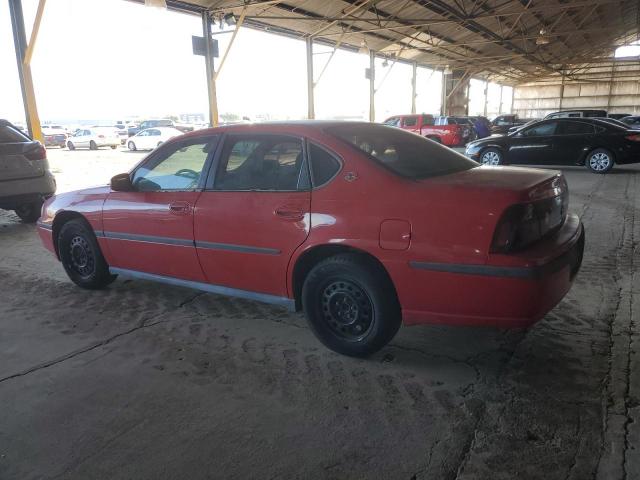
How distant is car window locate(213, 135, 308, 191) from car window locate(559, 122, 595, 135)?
1060cm

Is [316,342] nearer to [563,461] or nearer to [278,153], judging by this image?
[278,153]

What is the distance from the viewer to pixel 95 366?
10.2ft

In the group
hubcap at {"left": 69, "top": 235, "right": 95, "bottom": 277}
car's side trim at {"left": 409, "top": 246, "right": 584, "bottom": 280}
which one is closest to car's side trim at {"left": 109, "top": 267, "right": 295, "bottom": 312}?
hubcap at {"left": 69, "top": 235, "right": 95, "bottom": 277}

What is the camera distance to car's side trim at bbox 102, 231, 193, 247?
12.0ft

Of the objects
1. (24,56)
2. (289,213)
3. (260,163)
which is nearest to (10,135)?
(260,163)

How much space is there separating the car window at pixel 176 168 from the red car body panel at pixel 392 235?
3.9 inches

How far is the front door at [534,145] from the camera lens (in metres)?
11.8

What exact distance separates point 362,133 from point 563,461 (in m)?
2.32

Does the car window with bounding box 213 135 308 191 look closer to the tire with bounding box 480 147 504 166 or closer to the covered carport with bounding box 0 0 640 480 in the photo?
the covered carport with bounding box 0 0 640 480

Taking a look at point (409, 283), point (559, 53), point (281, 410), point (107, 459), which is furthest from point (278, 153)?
point (559, 53)

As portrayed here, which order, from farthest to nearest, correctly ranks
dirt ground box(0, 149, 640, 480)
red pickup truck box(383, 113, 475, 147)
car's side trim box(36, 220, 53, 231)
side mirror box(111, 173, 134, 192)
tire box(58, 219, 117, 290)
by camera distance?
red pickup truck box(383, 113, 475, 147) < car's side trim box(36, 220, 53, 231) < tire box(58, 219, 117, 290) < side mirror box(111, 173, 134, 192) < dirt ground box(0, 149, 640, 480)

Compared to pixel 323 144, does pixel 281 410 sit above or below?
below

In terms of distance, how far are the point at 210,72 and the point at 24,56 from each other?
5.77 meters

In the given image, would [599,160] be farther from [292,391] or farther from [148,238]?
[292,391]
